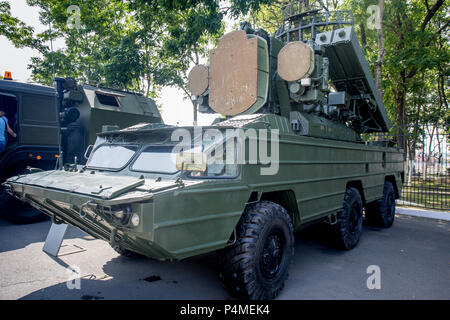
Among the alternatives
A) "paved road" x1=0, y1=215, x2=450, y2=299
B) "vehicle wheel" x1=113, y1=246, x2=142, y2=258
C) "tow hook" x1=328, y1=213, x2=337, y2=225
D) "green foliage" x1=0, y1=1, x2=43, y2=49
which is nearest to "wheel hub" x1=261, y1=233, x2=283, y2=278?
"paved road" x1=0, y1=215, x2=450, y2=299

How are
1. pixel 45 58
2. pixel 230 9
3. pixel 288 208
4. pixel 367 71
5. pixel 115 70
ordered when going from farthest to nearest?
pixel 45 58
pixel 115 70
pixel 230 9
pixel 367 71
pixel 288 208

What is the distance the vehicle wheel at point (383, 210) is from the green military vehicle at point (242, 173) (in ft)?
4.40

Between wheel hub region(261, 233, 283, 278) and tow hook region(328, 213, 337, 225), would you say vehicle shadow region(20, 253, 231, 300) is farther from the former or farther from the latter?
tow hook region(328, 213, 337, 225)

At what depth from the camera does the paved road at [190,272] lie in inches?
137

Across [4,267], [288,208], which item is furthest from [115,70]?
[288,208]

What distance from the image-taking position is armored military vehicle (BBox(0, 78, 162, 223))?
6109 mm

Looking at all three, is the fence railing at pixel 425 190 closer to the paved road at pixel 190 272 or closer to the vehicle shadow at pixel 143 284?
the paved road at pixel 190 272

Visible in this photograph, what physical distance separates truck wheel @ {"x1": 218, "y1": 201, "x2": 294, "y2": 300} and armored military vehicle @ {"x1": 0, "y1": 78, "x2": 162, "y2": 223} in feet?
12.6

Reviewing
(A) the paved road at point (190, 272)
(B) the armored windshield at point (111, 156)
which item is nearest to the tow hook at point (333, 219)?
(A) the paved road at point (190, 272)

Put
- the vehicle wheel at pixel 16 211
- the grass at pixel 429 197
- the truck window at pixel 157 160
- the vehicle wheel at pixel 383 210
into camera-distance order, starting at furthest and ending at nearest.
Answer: the grass at pixel 429 197 < the vehicle wheel at pixel 383 210 < the vehicle wheel at pixel 16 211 < the truck window at pixel 157 160

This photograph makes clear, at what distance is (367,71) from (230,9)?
3.27m

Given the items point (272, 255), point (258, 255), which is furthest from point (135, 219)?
point (272, 255)

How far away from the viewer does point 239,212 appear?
9.84 ft
